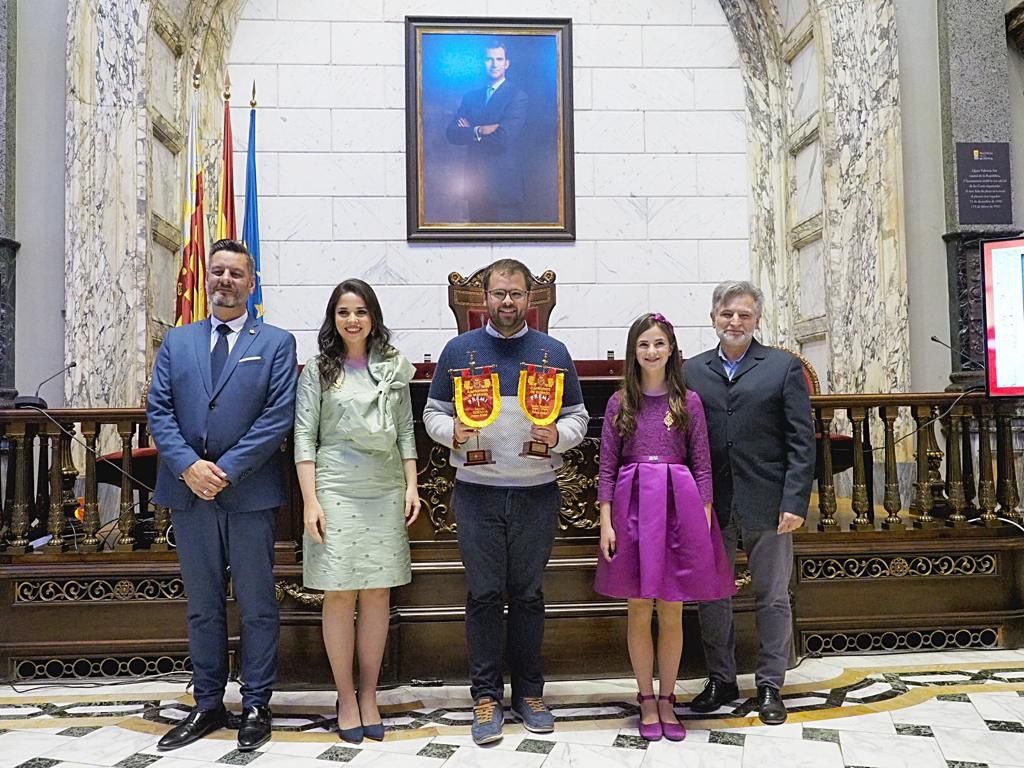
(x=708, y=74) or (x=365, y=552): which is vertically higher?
(x=708, y=74)

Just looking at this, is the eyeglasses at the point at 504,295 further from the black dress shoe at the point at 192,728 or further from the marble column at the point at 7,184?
the marble column at the point at 7,184

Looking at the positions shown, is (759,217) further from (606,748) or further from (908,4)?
(606,748)

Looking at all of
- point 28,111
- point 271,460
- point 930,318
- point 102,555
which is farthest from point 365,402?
point 930,318

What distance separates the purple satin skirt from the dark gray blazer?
0.22 metres

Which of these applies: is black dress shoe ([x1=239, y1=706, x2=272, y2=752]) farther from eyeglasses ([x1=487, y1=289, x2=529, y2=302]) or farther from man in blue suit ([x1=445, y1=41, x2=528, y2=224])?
man in blue suit ([x1=445, y1=41, x2=528, y2=224])

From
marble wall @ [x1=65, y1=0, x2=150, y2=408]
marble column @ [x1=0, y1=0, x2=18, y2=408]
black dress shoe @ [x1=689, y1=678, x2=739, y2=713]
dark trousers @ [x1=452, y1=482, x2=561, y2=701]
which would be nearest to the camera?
dark trousers @ [x1=452, y1=482, x2=561, y2=701]

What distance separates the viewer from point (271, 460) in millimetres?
3096

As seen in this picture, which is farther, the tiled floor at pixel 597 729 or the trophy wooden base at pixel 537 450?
the trophy wooden base at pixel 537 450

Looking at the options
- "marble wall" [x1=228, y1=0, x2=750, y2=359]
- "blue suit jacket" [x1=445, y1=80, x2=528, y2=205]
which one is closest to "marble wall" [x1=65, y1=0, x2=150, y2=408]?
"marble wall" [x1=228, y1=0, x2=750, y2=359]

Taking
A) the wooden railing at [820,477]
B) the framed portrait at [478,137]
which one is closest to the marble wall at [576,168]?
the framed portrait at [478,137]

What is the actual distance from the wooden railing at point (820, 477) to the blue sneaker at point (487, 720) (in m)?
1.03

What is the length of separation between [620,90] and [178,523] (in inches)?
209

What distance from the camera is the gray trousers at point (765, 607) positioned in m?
3.22

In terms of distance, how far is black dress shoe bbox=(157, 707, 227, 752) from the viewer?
Answer: 2.95 meters
